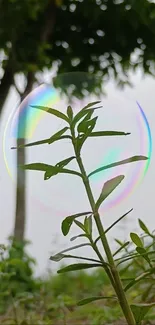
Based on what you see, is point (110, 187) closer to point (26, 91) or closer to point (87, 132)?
point (87, 132)

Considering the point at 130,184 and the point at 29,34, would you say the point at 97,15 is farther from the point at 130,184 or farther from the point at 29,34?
the point at 130,184

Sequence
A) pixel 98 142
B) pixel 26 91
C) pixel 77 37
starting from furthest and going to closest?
1. pixel 77 37
2. pixel 26 91
3. pixel 98 142

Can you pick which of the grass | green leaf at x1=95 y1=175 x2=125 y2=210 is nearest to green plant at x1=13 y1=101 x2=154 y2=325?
green leaf at x1=95 y1=175 x2=125 y2=210

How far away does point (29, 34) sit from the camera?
2207mm

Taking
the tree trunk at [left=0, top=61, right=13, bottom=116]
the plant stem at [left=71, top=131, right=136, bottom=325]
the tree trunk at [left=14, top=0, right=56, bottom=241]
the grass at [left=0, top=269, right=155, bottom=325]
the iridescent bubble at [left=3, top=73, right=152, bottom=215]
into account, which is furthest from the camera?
the tree trunk at [left=0, top=61, right=13, bottom=116]

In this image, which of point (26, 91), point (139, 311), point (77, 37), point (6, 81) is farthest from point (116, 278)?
point (77, 37)

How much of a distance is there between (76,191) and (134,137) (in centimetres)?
6

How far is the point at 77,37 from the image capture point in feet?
7.43

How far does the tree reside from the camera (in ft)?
6.53

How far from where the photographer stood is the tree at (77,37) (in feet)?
6.53

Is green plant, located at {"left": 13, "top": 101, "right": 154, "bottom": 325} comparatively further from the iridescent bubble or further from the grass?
the grass

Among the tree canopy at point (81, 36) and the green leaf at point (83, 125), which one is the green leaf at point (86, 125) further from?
the tree canopy at point (81, 36)

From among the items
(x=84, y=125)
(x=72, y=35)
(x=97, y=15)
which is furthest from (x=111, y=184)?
(x=72, y=35)

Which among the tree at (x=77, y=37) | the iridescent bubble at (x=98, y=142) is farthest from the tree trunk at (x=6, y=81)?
the iridescent bubble at (x=98, y=142)
